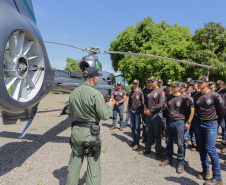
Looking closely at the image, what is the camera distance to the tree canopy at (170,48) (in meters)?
17.5

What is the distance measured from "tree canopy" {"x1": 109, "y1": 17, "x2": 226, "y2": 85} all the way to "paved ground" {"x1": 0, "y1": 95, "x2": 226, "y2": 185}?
49.7ft

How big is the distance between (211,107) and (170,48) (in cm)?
1914

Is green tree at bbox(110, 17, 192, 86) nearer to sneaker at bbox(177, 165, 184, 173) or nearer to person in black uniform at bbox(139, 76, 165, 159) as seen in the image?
person in black uniform at bbox(139, 76, 165, 159)

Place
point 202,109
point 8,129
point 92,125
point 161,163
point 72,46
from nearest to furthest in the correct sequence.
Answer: point 92,125 < point 202,109 < point 161,163 < point 8,129 < point 72,46

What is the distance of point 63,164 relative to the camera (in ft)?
12.8

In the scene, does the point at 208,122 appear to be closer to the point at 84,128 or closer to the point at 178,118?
the point at 178,118

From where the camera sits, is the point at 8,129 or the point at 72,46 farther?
the point at 72,46

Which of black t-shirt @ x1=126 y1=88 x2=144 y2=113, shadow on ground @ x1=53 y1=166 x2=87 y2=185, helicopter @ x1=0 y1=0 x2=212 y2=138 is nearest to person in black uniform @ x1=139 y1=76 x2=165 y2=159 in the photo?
black t-shirt @ x1=126 y1=88 x2=144 y2=113

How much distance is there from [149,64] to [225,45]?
806cm

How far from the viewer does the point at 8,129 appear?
6.46 metres

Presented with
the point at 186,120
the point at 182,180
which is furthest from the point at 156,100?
the point at 182,180

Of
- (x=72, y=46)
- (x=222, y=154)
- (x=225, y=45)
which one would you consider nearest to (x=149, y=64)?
(x=225, y=45)

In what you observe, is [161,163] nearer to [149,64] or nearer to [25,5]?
[25,5]

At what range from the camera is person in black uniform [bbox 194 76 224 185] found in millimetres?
3288
